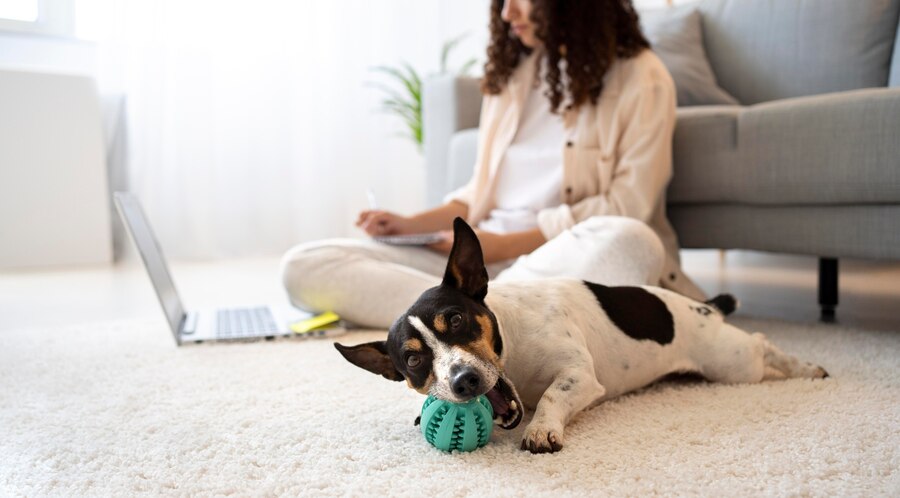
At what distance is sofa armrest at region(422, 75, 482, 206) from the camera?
9.88ft

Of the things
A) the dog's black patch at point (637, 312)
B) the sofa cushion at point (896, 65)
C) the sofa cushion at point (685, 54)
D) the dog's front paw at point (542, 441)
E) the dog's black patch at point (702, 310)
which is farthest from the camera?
the sofa cushion at point (685, 54)

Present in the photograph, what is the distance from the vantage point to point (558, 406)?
3.75 feet

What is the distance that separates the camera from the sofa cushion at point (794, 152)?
5.99 ft

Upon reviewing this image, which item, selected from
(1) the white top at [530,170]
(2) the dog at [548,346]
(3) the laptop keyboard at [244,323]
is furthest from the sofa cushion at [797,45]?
(3) the laptop keyboard at [244,323]

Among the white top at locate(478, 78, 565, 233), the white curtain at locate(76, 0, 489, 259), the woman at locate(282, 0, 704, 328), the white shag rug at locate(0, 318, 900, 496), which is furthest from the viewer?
the white curtain at locate(76, 0, 489, 259)

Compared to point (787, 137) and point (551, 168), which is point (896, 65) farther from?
point (551, 168)

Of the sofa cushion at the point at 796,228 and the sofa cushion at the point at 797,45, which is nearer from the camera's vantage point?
the sofa cushion at the point at 796,228

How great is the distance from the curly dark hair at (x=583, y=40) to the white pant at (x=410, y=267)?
1.47 ft

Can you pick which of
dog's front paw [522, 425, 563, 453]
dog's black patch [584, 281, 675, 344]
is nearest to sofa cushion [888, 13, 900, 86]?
dog's black patch [584, 281, 675, 344]

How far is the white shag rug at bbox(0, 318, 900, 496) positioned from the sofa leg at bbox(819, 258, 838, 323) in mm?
586

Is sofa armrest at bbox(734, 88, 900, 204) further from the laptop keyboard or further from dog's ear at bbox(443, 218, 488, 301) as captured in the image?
the laptop keyboard

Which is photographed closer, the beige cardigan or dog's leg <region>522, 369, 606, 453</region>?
dog's leg <region>522, 369, 606, 453</region>

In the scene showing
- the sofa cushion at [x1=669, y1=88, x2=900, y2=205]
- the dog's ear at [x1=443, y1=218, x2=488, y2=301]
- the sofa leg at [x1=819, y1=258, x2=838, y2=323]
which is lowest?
the sofa leg at [x1=819, y1=258, x2=838, y2=323]

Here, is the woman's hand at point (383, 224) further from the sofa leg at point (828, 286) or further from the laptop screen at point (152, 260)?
A: the sofa leg at point (828, 286)
